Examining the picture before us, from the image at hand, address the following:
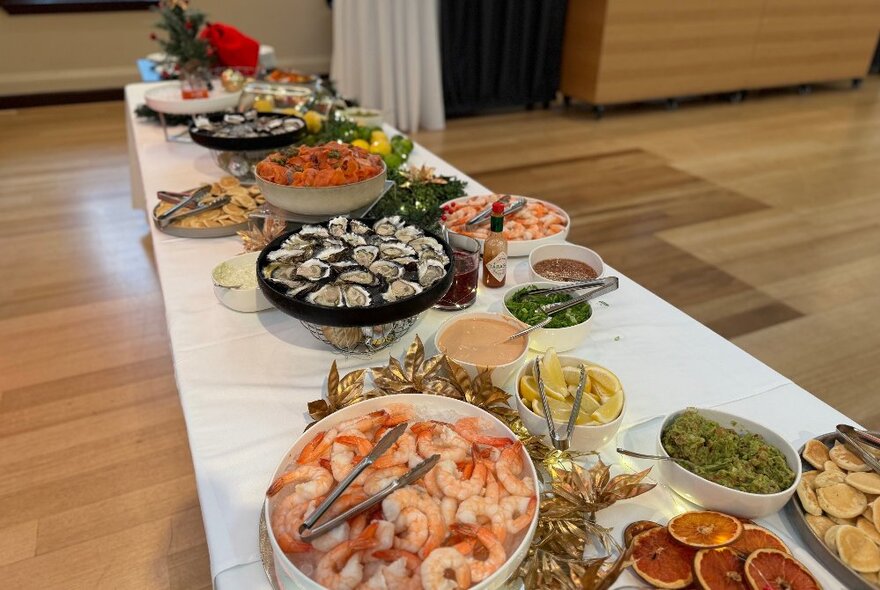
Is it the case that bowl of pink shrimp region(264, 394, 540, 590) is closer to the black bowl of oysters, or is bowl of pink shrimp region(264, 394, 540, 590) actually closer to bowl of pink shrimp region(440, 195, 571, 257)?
the black bowl of oysters

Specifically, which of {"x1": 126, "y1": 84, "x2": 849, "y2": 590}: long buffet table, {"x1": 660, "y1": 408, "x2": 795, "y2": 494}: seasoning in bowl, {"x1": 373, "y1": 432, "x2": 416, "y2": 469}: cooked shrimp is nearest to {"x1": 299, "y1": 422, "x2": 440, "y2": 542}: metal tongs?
{"x1": 373, "y1": 432, "x2": 416, "y2": 469}: cooked shrimp

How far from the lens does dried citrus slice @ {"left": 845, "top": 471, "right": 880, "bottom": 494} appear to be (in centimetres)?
80

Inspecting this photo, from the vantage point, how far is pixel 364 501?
695mm

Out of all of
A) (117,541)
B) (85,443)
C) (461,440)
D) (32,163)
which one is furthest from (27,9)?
(461,440)

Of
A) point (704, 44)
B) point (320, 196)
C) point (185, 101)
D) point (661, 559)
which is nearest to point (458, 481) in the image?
Answer: point (661, 559)

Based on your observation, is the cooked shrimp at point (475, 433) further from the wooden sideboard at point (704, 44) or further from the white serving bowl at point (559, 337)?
the wooden sideboard at point (704, 44)

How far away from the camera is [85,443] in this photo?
5.92ft

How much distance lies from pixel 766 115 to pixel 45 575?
5.95 meters

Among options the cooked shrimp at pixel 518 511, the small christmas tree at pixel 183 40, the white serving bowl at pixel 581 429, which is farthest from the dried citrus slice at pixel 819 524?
the small christmas tree at pixel 183 40

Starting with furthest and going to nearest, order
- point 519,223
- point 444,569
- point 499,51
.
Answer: point 499,51 < point 519,223 < point 444,569

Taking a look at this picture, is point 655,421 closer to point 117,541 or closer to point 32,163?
point 117,541

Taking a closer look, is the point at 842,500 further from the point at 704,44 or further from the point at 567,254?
the point at 704,44

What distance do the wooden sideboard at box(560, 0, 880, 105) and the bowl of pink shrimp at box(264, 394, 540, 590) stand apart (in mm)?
4595

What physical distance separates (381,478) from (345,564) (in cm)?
11
